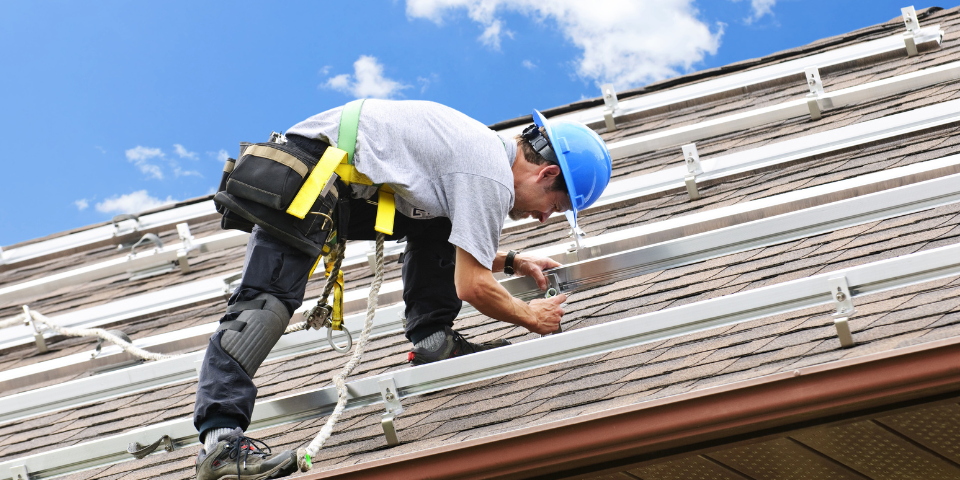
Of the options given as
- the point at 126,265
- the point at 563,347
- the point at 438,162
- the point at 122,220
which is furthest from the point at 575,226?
the point at 122,220

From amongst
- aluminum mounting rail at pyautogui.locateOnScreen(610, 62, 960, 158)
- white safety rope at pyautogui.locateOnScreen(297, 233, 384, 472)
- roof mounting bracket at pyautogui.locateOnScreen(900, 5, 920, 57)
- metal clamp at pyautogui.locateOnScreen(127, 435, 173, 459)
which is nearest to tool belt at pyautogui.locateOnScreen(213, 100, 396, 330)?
white safety rope at pyautogui.locateOnScreen(297, 233, 384, 472)

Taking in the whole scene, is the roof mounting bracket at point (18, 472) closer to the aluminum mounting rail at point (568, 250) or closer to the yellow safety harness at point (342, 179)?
the aluminum mounting rail at point (568, 250)

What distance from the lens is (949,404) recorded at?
2496 millimetres

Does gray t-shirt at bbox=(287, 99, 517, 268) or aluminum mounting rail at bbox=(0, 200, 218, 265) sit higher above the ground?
aluminum mounting rail at bbox=(0, 200, 218, 265)

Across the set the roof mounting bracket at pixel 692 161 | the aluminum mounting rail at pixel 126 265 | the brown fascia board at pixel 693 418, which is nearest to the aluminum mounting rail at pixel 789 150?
the roof mounting bracket at pixel 692 161

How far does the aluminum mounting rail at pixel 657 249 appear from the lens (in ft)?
10.6

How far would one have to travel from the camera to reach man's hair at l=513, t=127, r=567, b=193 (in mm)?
3256

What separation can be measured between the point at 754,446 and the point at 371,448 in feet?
4.32

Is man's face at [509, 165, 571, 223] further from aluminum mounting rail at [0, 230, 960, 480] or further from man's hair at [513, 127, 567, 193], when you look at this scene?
aluminum mounting rail at [0, 230, 960, 480]

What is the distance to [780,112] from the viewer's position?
4.75m

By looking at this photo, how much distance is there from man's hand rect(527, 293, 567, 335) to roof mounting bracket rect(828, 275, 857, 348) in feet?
3.11

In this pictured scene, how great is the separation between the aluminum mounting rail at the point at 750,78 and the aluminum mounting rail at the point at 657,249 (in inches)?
67.5

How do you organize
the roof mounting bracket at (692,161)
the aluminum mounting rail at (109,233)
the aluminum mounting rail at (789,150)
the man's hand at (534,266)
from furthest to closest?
the aluminum mounting rail at (109,233)
the roof mounting bracket at (692,161)
the aluminum mounting rail at (789,150)
the man's hand at (534,266)

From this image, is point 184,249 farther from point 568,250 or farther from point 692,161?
point 692,161
